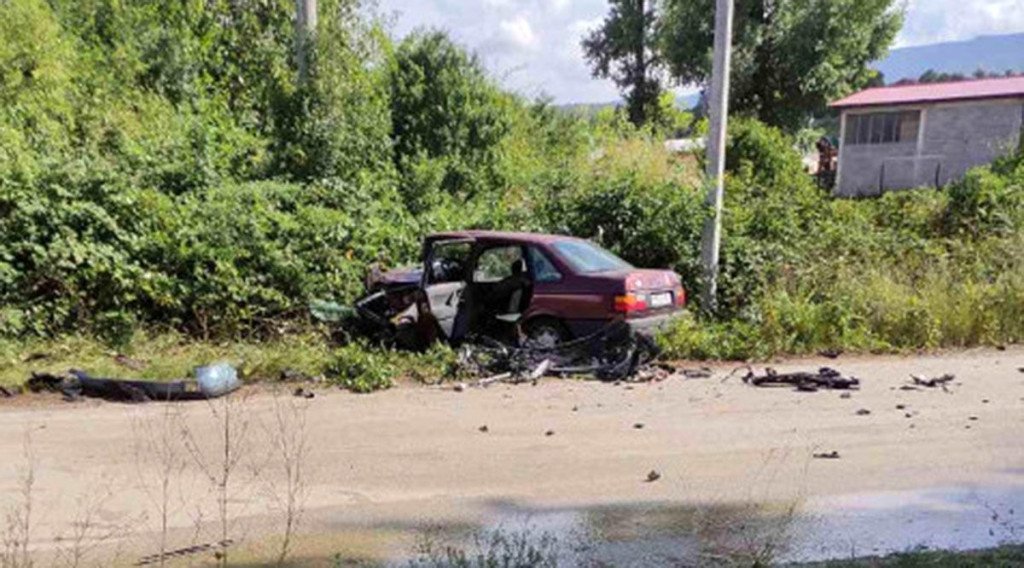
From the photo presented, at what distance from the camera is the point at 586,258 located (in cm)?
972

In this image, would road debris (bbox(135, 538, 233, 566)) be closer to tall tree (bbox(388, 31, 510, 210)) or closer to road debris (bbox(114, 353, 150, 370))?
road debris (bbox(114, 353, 150, 370))

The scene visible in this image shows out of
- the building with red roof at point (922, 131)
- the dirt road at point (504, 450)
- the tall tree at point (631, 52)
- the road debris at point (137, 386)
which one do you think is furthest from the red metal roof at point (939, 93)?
the road debris at point (137, 386)

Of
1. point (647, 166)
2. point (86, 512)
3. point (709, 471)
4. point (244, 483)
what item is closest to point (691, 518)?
point (709, 471)

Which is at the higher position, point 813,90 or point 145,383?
point 813,90

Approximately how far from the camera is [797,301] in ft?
37.0

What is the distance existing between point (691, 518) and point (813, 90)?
28.6 metres

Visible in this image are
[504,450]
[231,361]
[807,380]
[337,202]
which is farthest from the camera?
[337,202]

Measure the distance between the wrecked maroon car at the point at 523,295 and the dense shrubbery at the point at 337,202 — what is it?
2.64 ft

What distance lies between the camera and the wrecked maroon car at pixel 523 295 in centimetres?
920

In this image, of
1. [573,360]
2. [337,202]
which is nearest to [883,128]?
[337,202]

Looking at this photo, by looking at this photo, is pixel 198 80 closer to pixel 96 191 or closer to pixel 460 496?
pixel 96 191

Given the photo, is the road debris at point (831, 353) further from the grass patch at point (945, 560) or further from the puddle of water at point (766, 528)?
the grass patch at point (945, 560)

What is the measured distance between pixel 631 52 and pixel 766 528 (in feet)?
123

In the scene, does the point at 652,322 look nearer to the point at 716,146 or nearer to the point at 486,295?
the point at 486,295
